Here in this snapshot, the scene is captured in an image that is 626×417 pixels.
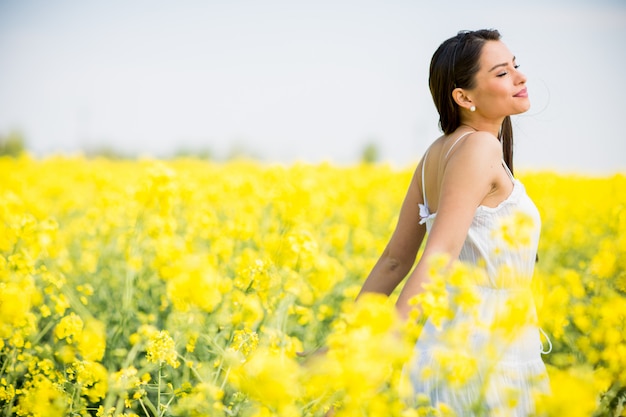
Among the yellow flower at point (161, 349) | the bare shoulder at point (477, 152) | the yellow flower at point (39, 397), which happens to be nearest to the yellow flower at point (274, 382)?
the yellow flower at point (161, 349)

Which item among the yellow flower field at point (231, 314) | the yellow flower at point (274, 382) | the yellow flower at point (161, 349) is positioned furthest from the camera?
the yellow flower at point (161, 349)

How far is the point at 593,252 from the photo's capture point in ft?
16.6

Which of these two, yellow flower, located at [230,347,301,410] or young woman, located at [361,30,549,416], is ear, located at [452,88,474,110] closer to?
young woman, located at [361,30,549,416]

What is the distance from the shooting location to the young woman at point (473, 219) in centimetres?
166

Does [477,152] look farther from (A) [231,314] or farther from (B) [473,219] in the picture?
(A) [231,314]

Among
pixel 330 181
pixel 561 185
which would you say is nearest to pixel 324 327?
pixel 330 181

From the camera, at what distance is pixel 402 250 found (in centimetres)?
205

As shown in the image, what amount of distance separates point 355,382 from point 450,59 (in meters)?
1.10

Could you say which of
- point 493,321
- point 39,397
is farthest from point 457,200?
point 39,397

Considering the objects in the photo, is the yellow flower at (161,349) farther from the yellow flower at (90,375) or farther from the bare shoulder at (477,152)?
the bare shoulder at (477,152)

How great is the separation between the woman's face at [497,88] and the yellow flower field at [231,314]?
43cm

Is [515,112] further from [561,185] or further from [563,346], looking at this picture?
[561,185]

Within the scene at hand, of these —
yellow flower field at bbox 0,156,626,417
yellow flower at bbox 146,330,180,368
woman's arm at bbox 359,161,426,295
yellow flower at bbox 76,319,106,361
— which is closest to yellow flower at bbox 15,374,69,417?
yellow flower field at bbox 0,156,626,417

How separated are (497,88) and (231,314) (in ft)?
3.82
